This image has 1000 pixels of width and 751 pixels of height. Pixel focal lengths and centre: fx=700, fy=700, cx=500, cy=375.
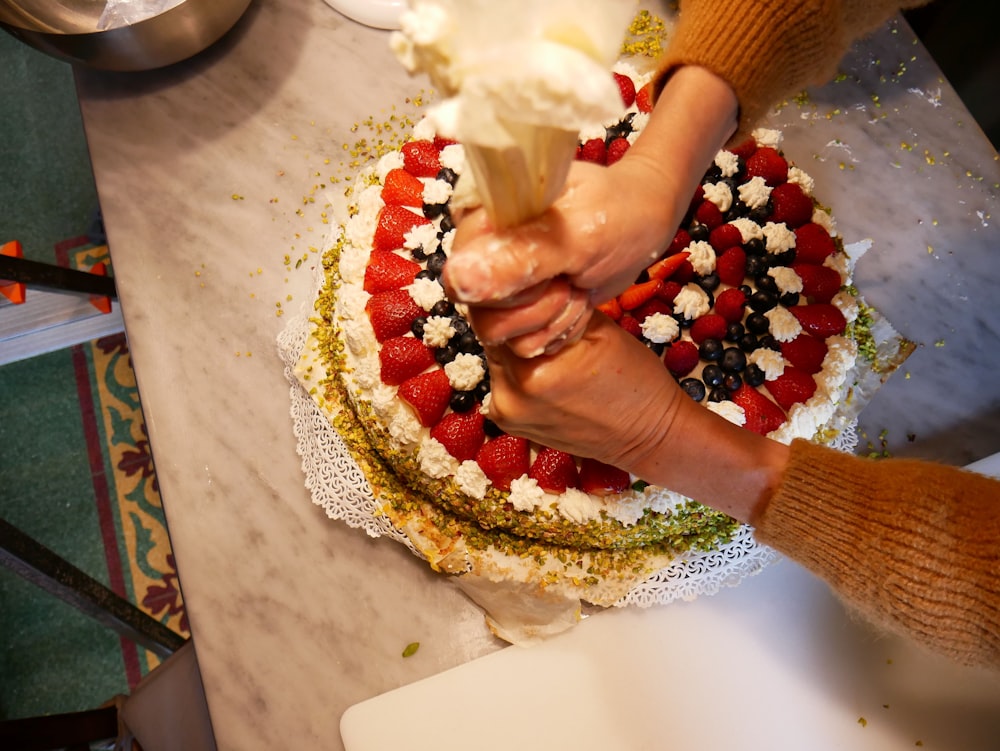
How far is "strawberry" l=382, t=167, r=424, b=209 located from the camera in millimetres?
1416

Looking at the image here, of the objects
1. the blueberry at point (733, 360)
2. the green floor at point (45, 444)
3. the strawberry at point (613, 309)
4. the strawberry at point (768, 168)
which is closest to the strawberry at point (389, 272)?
the strawberry at point (613, 309)

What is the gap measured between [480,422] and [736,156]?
749mm

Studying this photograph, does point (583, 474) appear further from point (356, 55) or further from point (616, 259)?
point (356, 55)

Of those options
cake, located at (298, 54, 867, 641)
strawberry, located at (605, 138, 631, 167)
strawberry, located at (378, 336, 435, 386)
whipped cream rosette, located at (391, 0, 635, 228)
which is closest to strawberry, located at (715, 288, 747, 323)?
cake, located at (298, 54, 867, 641)

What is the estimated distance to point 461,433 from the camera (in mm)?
1259

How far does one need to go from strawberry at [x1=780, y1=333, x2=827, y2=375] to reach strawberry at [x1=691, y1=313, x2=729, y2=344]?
0.43ft

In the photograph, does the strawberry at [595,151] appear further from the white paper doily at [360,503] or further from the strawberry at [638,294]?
the white paper doily at [360,503]

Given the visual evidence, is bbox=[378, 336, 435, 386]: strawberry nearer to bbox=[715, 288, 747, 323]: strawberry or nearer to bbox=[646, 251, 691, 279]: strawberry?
bbox=[646, 251, 691, 279]: strawberry

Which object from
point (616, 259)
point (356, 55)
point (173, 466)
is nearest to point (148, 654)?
point (173, 466)

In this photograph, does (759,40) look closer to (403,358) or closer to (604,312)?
(604,312)

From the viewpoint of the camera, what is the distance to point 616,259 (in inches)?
29.2

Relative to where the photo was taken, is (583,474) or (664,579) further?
(664,579)

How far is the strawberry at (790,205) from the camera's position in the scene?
1383mm

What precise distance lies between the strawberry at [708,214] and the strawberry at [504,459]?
0.56 metres
